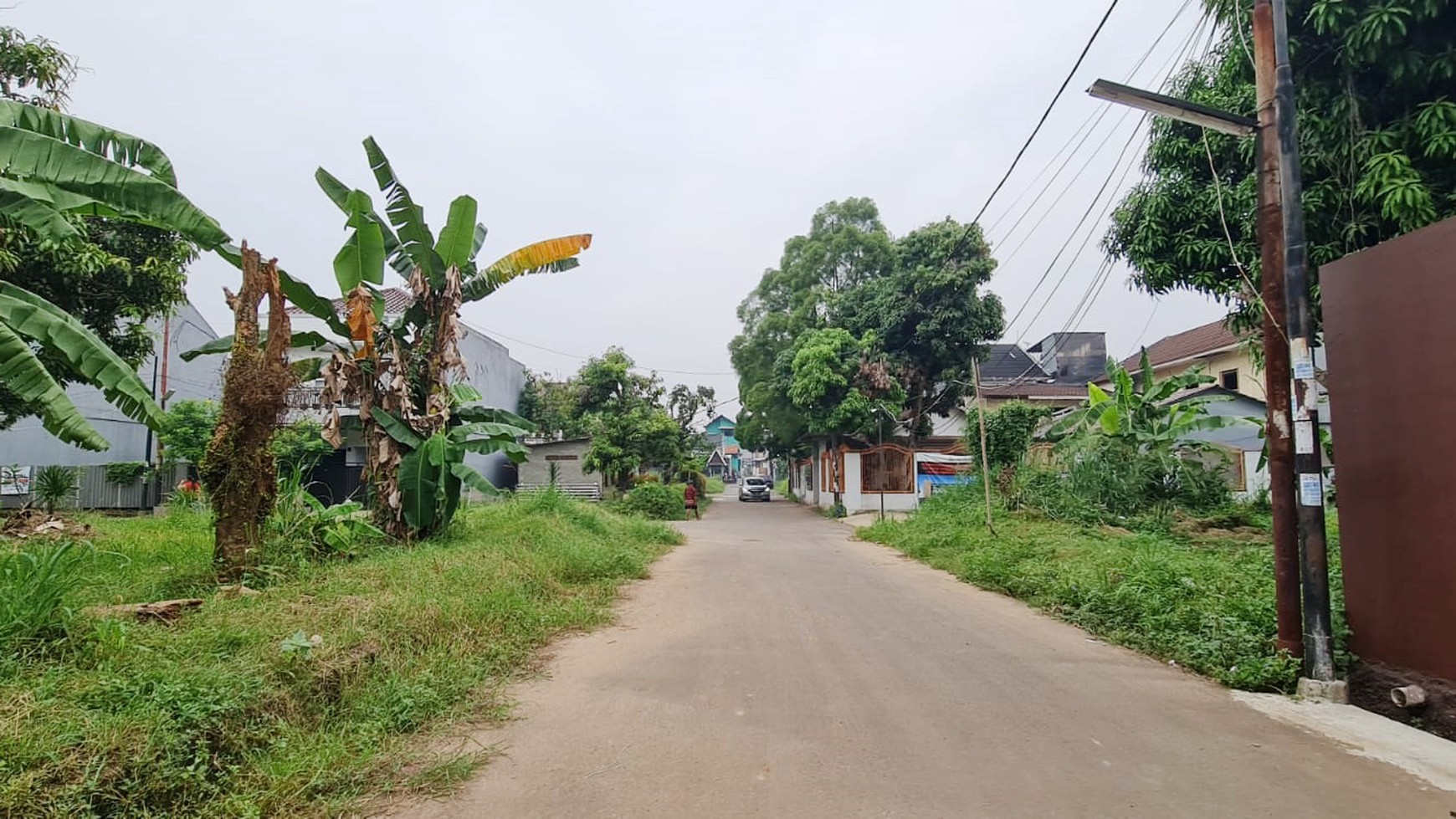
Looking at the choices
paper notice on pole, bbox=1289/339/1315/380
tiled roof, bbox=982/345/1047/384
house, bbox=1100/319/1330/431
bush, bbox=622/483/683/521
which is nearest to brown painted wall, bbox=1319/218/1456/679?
paper notice on pole, bbox=1289/339/1315/380

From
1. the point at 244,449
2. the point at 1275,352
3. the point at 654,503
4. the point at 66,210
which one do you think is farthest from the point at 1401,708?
the point at 654,503

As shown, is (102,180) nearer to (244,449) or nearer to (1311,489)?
(244,449)

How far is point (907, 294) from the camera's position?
26.2 metres

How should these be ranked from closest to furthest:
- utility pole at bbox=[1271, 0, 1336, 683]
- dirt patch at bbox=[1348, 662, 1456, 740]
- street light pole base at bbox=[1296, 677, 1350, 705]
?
dirt patch at bbox=[1348, 662, 1456, 740], street light pole base at bbox=[1296, 677, 1350, 705], utility pole at bbox=[1271, 0, 1336, 683]

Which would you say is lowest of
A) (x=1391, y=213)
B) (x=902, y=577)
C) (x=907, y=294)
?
(x=902, y=577)

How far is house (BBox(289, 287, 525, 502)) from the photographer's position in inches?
760

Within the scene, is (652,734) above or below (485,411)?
below

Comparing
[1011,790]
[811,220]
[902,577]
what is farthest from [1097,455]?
[811,220]

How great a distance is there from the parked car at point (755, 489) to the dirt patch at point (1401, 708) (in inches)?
1435

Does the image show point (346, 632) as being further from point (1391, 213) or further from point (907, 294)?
point (907, 294)

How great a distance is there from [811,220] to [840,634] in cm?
2871

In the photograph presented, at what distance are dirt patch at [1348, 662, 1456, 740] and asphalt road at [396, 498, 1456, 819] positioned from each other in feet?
2.75

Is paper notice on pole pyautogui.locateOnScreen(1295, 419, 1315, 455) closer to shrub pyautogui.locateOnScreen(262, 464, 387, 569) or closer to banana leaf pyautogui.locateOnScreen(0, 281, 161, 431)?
shrub pyautogui.locateOnScreen(262, 464, 387, 569)

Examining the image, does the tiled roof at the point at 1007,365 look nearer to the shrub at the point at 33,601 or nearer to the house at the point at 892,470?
the house at the point at 892,470
